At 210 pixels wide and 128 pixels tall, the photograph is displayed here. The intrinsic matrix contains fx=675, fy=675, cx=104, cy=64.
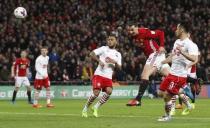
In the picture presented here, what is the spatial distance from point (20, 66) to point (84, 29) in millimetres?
10110

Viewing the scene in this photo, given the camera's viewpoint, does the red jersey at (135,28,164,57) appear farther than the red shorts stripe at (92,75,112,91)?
Yes

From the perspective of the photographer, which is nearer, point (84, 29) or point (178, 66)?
point (178, 66)

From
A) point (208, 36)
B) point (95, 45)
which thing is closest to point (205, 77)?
Answer: point (208, 36)

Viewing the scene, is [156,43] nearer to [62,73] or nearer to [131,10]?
[62,73]

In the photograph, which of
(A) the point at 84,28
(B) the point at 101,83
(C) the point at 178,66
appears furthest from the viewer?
(A) the point at 84,28

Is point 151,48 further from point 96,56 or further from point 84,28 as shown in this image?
point 84,28

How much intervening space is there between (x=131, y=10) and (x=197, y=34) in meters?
4.50

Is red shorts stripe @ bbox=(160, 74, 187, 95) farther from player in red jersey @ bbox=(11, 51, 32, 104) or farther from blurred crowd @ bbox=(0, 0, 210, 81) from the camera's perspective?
blurred crowd @ bbox=(0, 0, 210, 81)

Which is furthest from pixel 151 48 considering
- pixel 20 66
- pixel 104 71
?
pixel 20 66

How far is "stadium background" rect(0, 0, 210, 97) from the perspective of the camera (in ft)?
119

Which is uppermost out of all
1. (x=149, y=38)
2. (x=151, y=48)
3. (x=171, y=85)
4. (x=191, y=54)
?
(x=149, y=38)

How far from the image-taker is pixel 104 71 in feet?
62.6

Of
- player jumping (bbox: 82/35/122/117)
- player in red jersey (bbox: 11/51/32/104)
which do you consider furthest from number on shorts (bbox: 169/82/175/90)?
player in red jersey (bbox: 11/51/32/104)

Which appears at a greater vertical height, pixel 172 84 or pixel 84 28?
pixel 84 28
